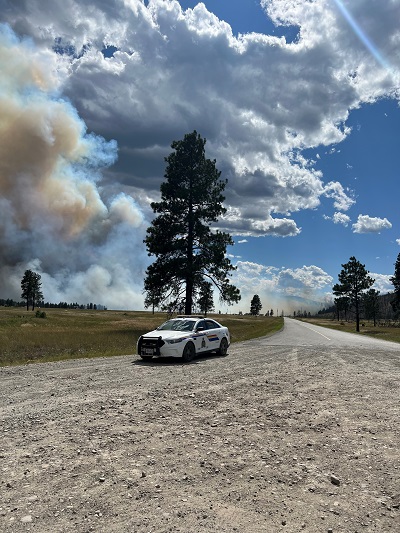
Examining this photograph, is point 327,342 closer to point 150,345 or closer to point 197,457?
point 150,345

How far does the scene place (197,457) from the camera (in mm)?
5219

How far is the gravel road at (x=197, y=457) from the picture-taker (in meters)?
3.72

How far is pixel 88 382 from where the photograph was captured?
10.3 m

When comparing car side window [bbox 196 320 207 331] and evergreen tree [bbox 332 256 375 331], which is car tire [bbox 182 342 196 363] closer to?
car side window [bbox 196 320 207 331]

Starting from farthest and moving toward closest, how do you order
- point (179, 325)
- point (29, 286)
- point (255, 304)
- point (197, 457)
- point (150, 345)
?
point (255, 304) < point (29, 286) < point (179, 325) < point (150, 345) < point (197, 457)

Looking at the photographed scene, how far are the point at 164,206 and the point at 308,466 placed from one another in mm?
30125

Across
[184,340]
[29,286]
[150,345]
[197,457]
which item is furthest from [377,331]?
[29,286]

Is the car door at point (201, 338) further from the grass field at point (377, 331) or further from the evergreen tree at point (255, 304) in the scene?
the evergreen tree at point (255, 304)

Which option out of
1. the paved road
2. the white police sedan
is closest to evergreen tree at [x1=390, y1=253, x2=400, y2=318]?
the paved road

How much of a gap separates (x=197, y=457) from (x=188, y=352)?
1037 cm

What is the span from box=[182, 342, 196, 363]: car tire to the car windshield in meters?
0.92

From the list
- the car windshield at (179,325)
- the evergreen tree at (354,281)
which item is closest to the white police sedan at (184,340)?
the car windshield at (179,325)

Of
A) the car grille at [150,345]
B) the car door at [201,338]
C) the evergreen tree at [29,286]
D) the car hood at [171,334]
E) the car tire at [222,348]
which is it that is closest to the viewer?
the car grille at [150,345]

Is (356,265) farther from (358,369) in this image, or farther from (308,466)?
(308,466)
